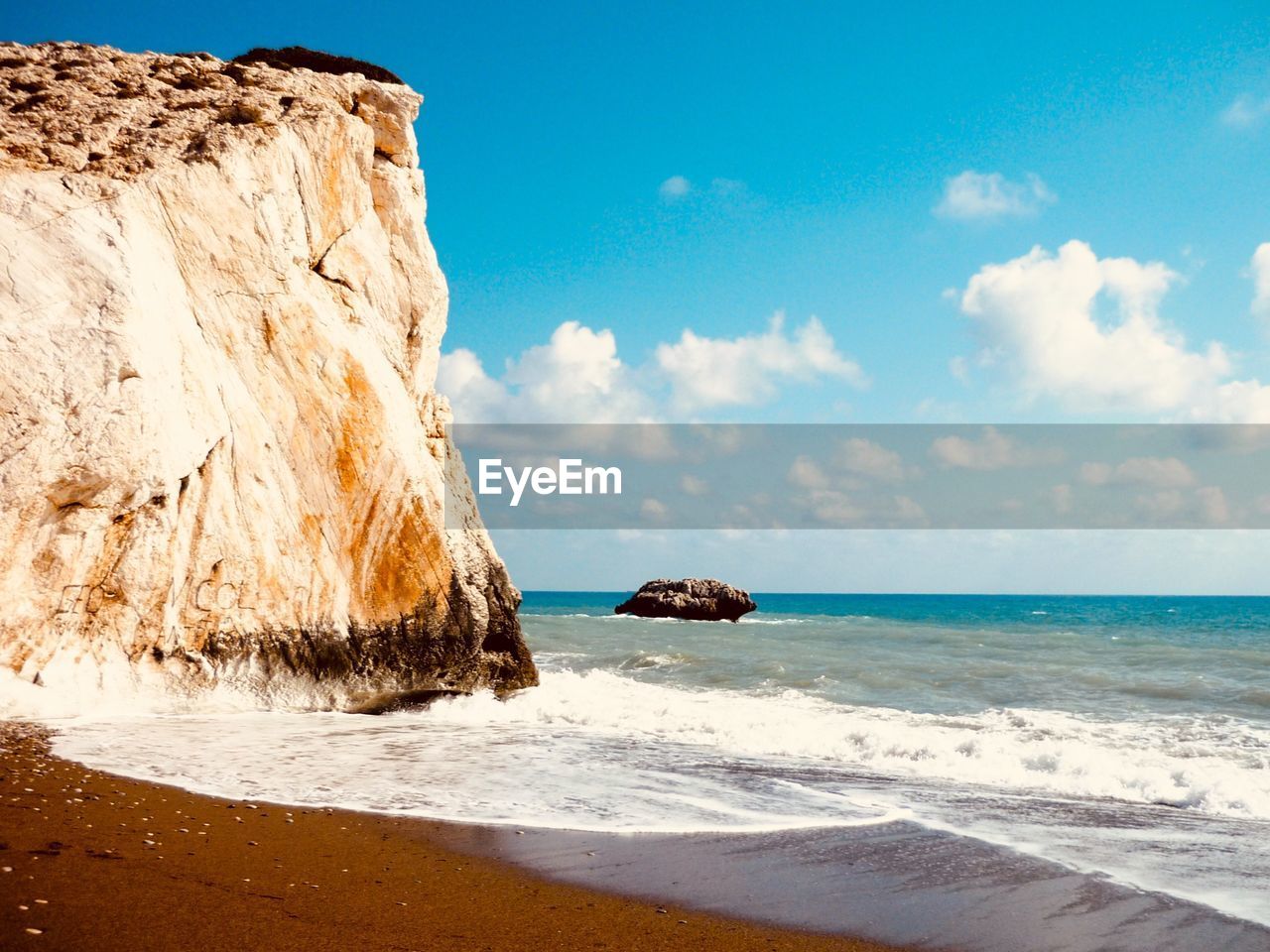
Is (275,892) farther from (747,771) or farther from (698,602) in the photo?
(698,602)

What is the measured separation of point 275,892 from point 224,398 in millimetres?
9297

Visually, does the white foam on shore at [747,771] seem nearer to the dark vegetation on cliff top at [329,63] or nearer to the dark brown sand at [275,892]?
the dark brown sand at [275,892]

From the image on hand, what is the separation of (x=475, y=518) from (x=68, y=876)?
11859mm

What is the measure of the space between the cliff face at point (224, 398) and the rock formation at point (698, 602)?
41.0 m

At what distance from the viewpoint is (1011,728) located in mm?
14430

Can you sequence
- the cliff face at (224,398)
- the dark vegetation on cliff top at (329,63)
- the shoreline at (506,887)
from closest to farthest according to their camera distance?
1. the shoreline at (506,887)
2. the cliff face at (224,398)
3. the dark vegetation on cliff top at (329,63)

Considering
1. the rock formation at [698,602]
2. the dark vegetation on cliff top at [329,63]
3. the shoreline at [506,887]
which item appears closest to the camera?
the shoreline at [506,887]

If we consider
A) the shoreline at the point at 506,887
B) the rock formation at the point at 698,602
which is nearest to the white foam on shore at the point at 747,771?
the shoreline at the point at 506,887

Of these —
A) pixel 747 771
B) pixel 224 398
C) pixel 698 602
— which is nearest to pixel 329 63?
pixel 224 398

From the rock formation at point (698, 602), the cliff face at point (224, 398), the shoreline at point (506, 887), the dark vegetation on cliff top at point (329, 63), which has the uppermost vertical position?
the dark vegetation on cliff top at point (329, 63)

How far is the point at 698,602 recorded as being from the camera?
56.6 metres

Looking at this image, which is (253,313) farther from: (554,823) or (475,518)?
(554,823)

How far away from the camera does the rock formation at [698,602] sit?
2224 inches

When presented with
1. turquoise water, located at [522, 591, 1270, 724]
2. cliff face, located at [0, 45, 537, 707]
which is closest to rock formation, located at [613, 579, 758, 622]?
turquoise water, located at [522, 591, 1270, 724]
